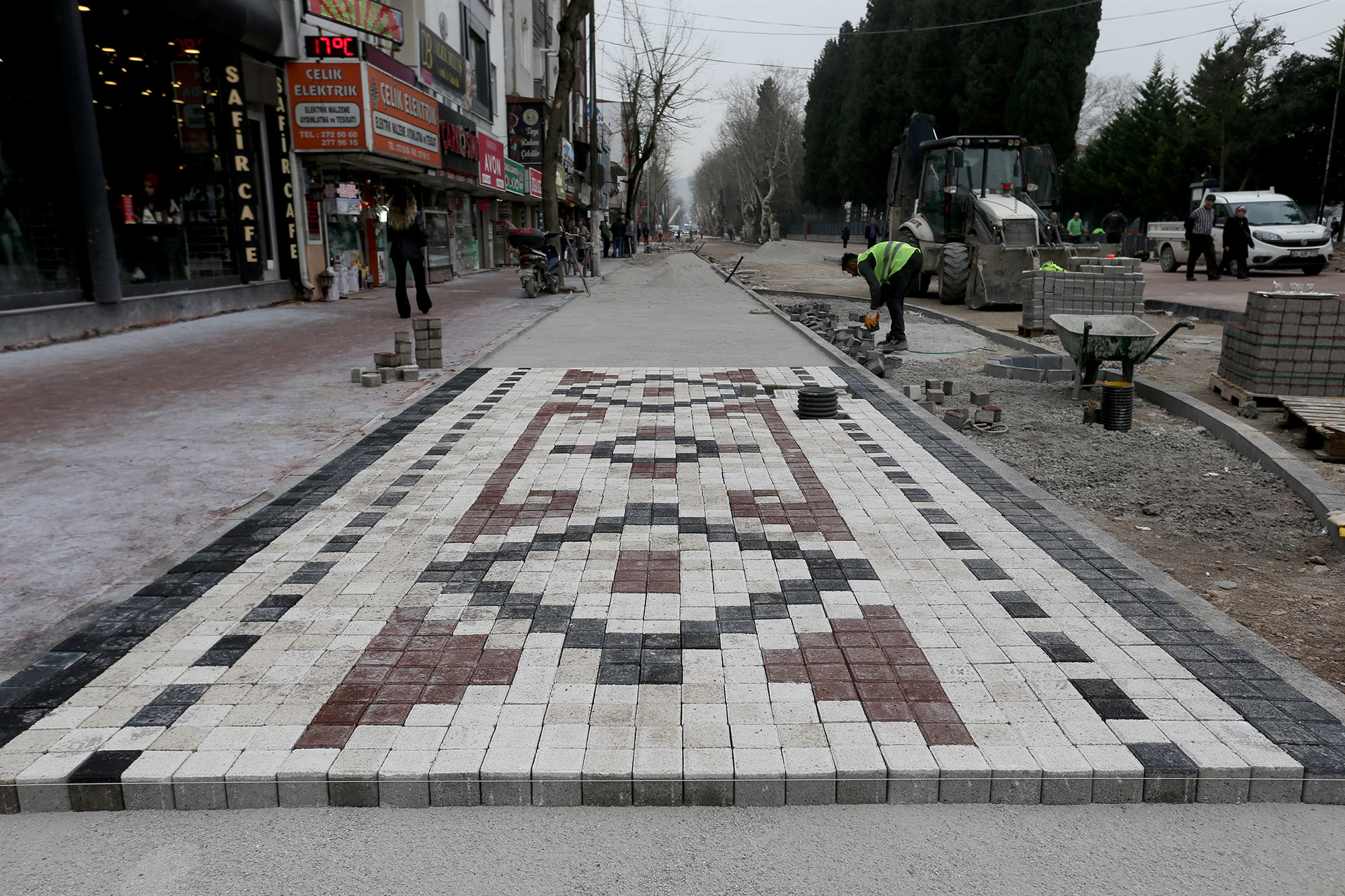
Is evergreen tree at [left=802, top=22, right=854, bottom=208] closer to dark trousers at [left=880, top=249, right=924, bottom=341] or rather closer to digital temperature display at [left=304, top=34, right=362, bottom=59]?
digital temperature display at [left=304, top=34, right=362, bottom=59]

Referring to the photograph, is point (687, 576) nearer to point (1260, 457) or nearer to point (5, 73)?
point (1260, 457)

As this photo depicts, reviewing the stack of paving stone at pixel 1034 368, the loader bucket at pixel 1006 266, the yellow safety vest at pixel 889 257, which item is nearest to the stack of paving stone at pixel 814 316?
the yellow safety vest at pixel 889 257

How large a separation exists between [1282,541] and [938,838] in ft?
12.1

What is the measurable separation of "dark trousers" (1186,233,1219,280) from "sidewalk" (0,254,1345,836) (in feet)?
62.9

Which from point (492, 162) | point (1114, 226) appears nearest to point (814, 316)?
point (492, 162)

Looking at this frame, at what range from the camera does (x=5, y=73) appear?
10742mm

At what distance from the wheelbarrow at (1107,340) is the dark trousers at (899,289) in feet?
9.45

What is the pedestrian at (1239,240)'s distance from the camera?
20.6m

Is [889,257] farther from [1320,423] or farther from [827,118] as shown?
[827,118]

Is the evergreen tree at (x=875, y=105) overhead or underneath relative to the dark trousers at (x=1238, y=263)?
overhead

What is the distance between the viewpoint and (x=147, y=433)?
685 cm

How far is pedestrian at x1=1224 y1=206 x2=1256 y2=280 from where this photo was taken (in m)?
20.6

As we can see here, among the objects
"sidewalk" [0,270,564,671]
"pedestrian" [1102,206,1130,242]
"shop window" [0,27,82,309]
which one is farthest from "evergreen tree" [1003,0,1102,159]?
"shop window" [0,27,82,309]

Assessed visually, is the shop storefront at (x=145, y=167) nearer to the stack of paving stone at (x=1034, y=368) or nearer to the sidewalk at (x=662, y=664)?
the sidewalk at (x=662, y=664)
